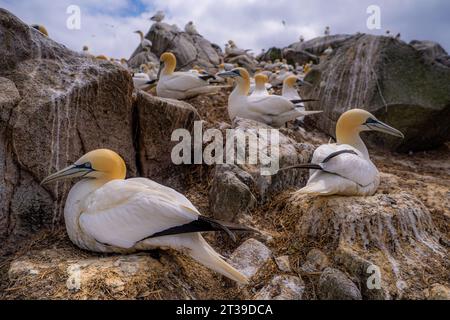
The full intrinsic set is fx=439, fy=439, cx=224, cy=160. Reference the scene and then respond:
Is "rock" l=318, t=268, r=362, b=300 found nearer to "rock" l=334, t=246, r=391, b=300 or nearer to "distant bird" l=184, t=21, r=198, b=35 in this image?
"rock" l=334, t=246, r=391, b=300

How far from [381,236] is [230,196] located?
4.75ft

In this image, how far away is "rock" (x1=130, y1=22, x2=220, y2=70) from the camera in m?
19.8

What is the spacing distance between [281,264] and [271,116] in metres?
3.44

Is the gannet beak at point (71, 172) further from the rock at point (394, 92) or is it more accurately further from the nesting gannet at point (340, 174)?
the rock at point (394, 92)

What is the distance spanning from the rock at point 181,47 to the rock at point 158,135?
47.9ft

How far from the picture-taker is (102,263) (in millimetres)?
3074

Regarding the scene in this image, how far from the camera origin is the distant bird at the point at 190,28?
22.2 meters

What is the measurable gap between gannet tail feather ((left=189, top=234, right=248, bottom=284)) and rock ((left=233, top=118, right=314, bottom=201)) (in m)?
1.59

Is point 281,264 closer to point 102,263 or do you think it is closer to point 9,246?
point 102,263

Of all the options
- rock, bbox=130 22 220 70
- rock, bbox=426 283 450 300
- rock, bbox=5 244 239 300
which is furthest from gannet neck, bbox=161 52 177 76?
rock, bbox=130 22 220 70

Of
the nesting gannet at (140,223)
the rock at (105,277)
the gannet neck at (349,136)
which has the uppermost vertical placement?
the gannet neck at (349,136)

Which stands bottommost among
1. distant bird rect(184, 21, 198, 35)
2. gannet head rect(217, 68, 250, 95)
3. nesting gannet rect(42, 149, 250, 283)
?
nesting gannet rect(42, 149, 250, 283)

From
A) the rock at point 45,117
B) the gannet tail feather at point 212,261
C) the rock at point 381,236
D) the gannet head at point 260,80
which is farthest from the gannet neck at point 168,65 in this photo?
the gannet tail feather at point 212,261

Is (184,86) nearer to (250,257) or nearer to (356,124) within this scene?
(356,124)
